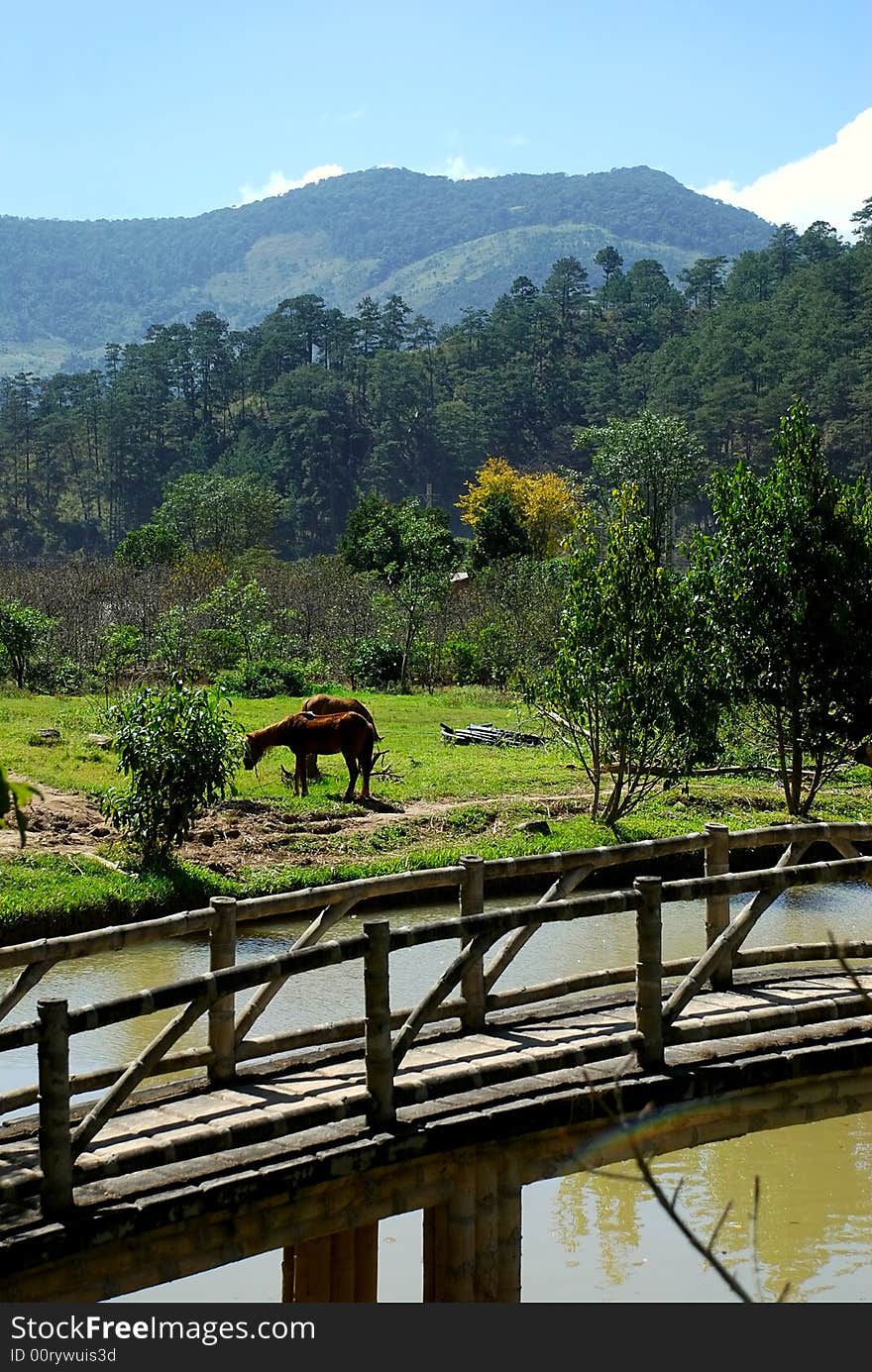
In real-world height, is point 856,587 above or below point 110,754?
above

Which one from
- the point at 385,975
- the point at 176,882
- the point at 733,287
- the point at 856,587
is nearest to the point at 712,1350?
the point at 385,975

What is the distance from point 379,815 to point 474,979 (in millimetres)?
10934

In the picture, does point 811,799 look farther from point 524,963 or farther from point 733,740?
point 524,963

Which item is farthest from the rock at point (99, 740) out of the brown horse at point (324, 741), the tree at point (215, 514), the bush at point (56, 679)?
the tree at point (215, 514)

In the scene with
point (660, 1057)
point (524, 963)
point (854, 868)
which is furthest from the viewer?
point (524, 963)

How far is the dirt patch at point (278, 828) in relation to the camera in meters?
16.5

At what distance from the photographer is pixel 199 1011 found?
654cm

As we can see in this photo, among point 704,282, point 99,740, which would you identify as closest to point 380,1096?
point 99,740

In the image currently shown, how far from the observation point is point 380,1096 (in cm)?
674

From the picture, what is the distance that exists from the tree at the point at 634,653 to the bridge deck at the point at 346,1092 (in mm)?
9631

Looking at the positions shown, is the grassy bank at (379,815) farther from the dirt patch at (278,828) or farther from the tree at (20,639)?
the tree at (20,639)

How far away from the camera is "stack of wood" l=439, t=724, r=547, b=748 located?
24.9m

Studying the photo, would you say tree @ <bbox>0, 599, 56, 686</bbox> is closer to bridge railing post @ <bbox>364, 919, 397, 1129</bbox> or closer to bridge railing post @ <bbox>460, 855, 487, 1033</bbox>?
bridge railing post @ <bbox>460, 855, 487, 1033</bbox>

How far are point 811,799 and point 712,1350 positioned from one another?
52.2 feet
